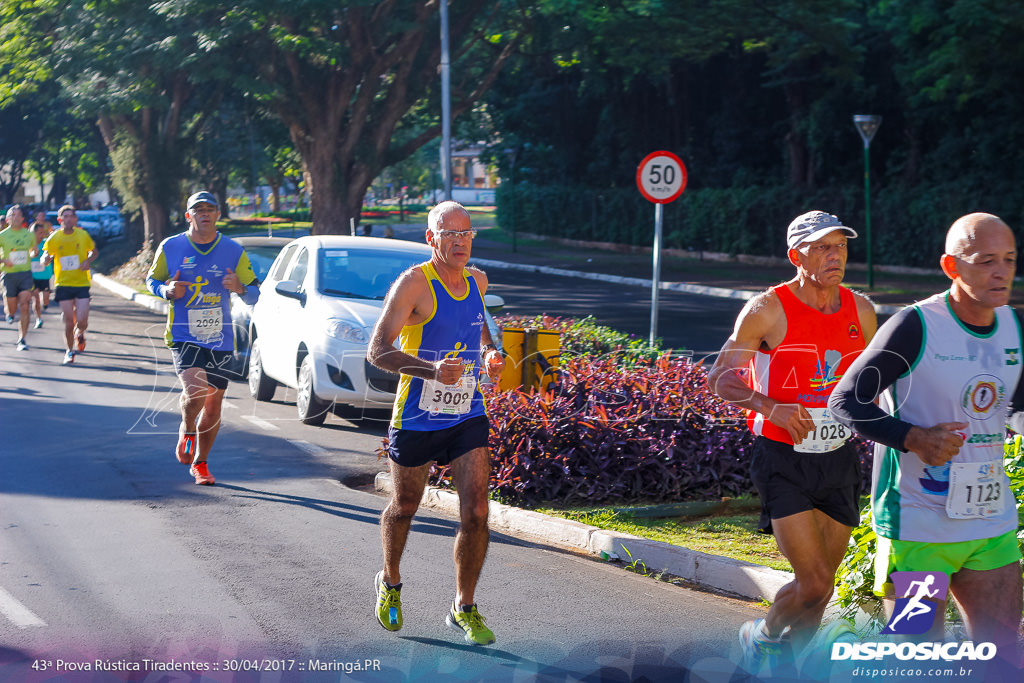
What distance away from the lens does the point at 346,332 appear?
11.3 m

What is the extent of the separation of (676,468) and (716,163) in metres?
35.4

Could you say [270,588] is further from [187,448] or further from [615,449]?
[187,448]

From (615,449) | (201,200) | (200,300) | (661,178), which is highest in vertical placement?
(661,178)

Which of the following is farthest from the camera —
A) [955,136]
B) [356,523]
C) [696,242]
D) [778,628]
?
[696,242]

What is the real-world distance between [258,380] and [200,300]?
14.7ft

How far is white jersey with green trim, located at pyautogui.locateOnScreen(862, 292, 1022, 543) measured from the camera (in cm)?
388

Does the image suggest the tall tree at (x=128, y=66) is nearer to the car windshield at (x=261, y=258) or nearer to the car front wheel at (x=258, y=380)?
the car windshield at (x=261, y=258)

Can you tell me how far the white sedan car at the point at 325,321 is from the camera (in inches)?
445

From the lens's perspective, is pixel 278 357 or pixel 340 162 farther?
pixel 340 162

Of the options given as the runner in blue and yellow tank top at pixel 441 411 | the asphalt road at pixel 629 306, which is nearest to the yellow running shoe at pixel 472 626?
the runner in blue and yellow tank top at pixel 441 411

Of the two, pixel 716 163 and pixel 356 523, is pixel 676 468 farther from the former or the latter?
pixel 716 163

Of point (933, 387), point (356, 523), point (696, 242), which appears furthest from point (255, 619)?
point (696, 242)

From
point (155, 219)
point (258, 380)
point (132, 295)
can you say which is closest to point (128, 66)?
point (132, 295)

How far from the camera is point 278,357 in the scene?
12406mm
